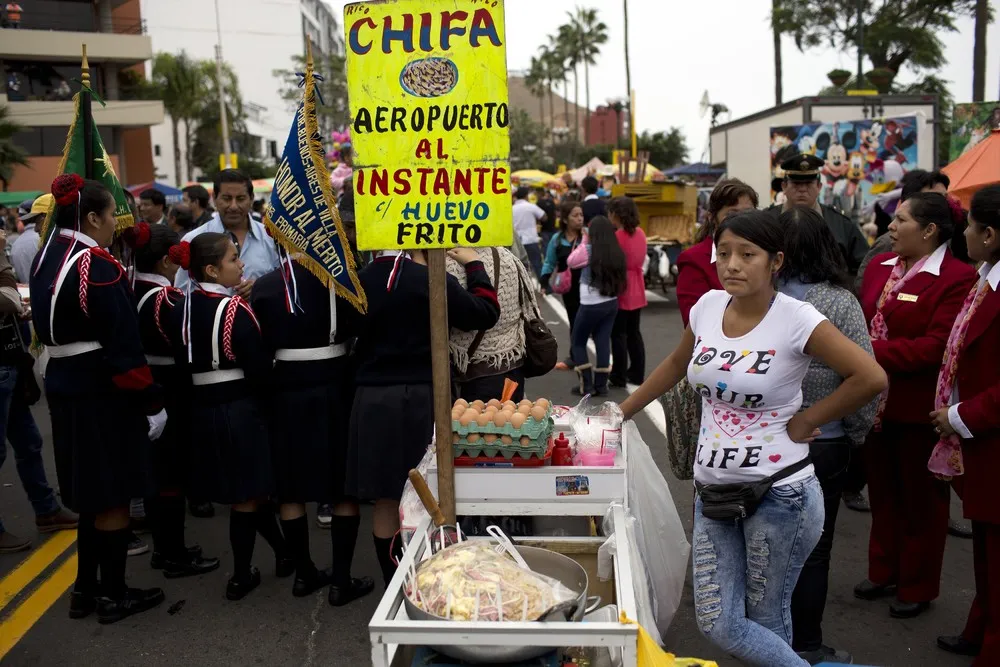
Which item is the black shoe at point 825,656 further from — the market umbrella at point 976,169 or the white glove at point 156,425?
the market umbrella at point 976,169

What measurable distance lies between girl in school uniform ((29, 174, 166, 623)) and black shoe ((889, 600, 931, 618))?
3695 millimetres

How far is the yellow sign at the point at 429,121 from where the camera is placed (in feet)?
9.64

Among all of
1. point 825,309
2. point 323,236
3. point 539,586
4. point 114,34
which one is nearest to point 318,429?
point 323,236

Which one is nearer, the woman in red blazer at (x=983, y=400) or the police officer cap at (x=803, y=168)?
the woman in red blazer at (x=983, y=400)

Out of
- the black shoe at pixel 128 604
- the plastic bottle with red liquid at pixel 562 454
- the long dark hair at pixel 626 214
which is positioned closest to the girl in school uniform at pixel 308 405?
the black shoe at pixel 128 604

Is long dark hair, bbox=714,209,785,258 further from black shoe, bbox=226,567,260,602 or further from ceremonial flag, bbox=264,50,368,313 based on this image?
black shoe, bbox=226,567,260,602

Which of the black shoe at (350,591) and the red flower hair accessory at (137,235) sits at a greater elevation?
the red flower hair accessory at (137,235)

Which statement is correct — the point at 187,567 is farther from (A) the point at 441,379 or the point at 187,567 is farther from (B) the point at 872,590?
(B) the point at 872,590

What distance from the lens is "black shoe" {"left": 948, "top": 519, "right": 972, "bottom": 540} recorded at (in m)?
5.27

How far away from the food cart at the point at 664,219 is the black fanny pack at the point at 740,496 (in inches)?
484

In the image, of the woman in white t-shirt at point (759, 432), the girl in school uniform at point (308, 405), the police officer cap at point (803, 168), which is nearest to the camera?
the woman in white t-shirt at point (759, 432)

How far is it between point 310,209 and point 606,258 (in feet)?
14.6

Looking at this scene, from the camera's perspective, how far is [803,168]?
198 inches

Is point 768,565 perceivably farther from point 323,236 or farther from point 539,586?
point 323,236
